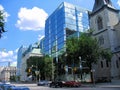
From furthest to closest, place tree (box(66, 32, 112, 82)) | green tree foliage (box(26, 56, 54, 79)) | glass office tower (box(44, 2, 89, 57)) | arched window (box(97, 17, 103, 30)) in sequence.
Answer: glass office tower (box(44, 2, 89, 57)), green tree foliage (box(26, 56, 54, 79)), arched window (box(97, 17, 103, 30)), tree (box(66, 32, 112, 82))

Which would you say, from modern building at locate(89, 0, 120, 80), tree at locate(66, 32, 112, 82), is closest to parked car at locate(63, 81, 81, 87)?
tree at locate(66, 32, 112, 82)

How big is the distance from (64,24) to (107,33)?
116 ft

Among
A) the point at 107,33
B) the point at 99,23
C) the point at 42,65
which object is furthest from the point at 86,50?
the point at 42,65

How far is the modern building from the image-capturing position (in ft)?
210

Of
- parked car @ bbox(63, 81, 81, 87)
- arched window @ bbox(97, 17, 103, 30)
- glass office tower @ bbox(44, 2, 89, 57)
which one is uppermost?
glass office tower @ bbox(44, 2, 89, 57)

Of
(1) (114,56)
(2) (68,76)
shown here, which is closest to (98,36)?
(1) (114,56)

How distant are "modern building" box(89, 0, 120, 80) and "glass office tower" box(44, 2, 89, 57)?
2767 cm

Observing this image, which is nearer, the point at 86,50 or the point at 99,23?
the point at 86,50

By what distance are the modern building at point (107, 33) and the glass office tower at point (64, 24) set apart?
1090 inches

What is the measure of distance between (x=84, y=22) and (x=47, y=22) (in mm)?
23807

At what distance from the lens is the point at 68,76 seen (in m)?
95.2

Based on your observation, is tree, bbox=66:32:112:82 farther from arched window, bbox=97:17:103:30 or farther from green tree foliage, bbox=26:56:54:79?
green tree foliage, bbox=26:56:54:79

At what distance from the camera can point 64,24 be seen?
10156 cm

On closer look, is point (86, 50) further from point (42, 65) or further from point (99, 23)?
point (42, 65)
